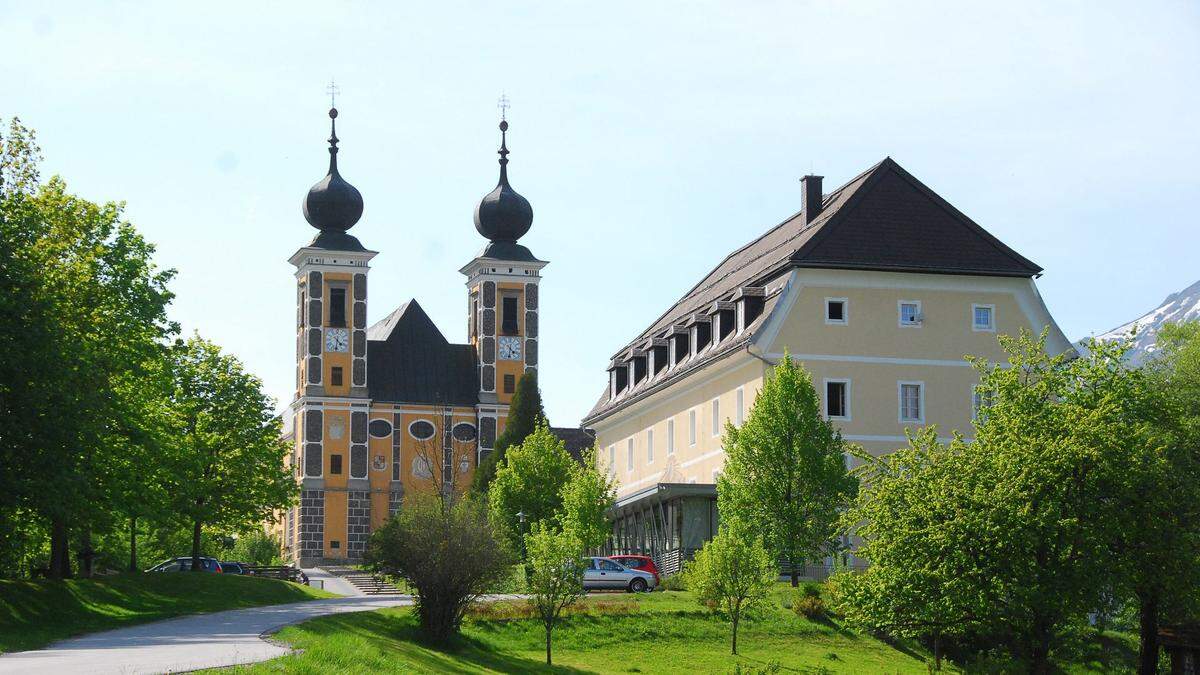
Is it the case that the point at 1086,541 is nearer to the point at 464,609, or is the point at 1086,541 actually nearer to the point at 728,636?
the point at 728,636

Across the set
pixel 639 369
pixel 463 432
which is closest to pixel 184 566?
pixel 639 369

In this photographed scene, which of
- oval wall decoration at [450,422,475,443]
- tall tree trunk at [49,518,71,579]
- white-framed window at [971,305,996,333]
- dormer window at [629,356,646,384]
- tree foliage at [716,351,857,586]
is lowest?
tall tree trunk at [49,518,71,579]

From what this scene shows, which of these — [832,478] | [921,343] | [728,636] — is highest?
[921,343]

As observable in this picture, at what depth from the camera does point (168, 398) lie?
54750 millimetres

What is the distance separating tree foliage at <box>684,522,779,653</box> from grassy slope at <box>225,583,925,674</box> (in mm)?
620

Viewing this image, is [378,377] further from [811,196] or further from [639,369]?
[811,196]

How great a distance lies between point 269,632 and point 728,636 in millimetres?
14342

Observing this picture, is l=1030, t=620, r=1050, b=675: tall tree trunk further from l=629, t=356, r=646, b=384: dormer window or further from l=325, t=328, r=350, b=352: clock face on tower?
l=325, t=328, r=350, b=352: clock face on tower

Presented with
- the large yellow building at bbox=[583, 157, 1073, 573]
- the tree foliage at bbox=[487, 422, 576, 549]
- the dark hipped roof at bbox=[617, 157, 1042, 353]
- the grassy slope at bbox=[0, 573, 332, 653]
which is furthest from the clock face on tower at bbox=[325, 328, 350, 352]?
the grassy slope at bbox=[0, 573, 332, 653]

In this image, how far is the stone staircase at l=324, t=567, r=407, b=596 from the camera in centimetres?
6346

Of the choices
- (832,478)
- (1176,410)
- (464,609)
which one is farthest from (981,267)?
(464,609)

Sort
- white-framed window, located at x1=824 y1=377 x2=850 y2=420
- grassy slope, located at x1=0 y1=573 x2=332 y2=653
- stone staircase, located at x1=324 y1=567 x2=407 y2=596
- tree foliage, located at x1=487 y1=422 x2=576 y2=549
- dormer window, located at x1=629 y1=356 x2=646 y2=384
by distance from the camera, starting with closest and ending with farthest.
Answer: grassy slope, located at x1=0 y1=573 x2=332 y2=653 < white-framed window, located at x1=824 y1=377 x2=850 y2=420 < stone staircase, located at x1=324 y1=567 x2=407 y2=596 < tree foliage, located at x1=487 y1=422 x2=576 y2=549 < dormer window, located at x1=629 y1=356 x2=646 y2=384

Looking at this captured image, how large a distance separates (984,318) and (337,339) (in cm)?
5280

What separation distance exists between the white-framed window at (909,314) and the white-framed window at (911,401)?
1.99 meters
